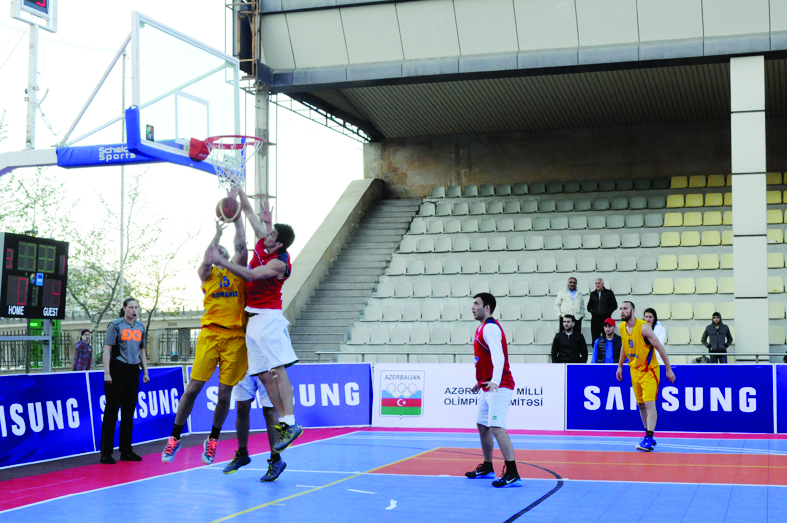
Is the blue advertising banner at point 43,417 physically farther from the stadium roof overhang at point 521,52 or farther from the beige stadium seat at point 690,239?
the beige stadium seat at point 690,239

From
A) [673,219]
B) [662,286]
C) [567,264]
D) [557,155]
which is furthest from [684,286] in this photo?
[557,155]

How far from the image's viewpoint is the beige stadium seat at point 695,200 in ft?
83.1

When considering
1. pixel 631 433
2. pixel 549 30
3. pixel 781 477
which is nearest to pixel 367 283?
pixel 549 30

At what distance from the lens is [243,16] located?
22484mm

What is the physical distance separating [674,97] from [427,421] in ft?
45.5

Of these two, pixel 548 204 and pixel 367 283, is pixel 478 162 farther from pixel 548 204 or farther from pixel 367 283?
pixel 367 283

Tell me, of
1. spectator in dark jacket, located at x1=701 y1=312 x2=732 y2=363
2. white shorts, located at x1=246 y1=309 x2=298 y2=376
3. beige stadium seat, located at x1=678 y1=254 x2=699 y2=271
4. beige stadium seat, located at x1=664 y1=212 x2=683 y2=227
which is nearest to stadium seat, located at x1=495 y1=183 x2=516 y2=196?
beige stadium seat, located at x1=664 y1=212 x2=683 y2=227

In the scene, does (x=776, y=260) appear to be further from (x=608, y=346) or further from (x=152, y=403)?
(x=152, y=403)

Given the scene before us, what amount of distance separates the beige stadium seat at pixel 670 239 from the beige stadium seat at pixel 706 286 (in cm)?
208

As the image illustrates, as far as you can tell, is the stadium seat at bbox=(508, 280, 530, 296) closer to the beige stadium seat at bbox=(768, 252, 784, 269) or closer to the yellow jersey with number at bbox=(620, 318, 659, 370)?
the beige stadium seat at bbox=(768, 252, 784, 269)

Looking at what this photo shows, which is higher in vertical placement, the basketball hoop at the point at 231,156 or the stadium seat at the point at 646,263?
the basketball hoop at the point at 231,156

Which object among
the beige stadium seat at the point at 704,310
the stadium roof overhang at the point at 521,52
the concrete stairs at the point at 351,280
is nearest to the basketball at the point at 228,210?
the concrete stairs at the point at 351,280

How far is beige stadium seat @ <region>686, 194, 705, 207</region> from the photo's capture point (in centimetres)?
2534

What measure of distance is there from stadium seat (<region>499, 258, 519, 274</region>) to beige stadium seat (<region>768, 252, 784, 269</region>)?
6.77m
